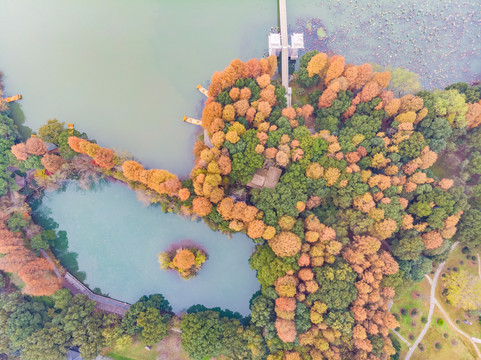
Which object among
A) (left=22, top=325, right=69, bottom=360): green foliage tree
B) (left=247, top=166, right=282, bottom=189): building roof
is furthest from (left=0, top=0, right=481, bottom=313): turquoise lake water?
(left=247, top=166, right=282, bottom=189): building roof

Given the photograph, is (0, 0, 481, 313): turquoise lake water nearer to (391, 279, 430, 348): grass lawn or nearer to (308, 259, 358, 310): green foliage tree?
(308, 259, 358, 310): green foliage tree

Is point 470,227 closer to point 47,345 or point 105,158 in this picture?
point 105,158

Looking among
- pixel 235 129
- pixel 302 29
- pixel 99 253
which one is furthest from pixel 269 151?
pixel 99 253

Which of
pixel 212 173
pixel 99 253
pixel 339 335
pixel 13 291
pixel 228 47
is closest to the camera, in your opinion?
pixel 339 335

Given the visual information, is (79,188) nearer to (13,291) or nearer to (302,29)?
(13,291)

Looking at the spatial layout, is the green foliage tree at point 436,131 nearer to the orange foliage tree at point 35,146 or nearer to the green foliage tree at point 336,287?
the green foliage tree at point 336,287
